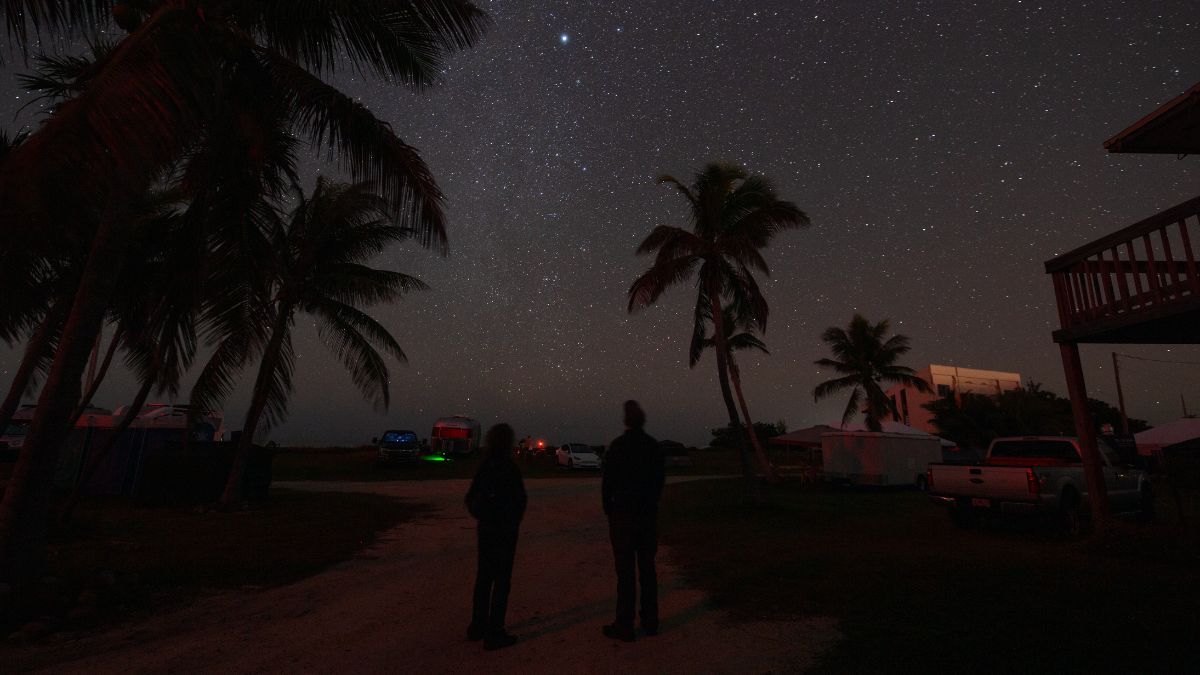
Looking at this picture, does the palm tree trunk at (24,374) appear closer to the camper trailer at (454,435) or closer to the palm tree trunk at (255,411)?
the palm tree trunk at (255,411)

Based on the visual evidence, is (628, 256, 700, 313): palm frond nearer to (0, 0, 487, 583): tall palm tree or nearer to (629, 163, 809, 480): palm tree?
(629, 163, 809, 480): palm tree

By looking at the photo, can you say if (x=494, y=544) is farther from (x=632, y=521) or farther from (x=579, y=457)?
(x=579, y=457)

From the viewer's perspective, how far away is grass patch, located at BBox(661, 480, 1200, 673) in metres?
4.11

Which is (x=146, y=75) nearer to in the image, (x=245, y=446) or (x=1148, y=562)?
(x=245, y=446)

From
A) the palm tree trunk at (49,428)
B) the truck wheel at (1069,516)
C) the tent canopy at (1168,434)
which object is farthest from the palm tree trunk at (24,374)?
the tent canopy at (1168,434)

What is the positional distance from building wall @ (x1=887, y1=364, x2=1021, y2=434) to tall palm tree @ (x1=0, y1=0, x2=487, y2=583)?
194 feet

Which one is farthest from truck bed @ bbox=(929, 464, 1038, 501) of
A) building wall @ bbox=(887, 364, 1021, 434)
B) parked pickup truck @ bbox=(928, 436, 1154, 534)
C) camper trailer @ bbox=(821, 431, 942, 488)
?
building wall @ bbox=(887, 364, 1021, 434)

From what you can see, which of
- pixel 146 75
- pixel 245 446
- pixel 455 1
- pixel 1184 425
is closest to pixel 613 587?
pixel 146 75

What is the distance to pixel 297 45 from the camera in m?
6.84

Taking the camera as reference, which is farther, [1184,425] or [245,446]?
[1184,425]

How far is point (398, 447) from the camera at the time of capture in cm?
2869

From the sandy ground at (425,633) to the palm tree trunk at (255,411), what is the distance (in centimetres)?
735

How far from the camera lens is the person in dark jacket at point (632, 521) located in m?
4.52

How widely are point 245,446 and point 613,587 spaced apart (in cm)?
1084
